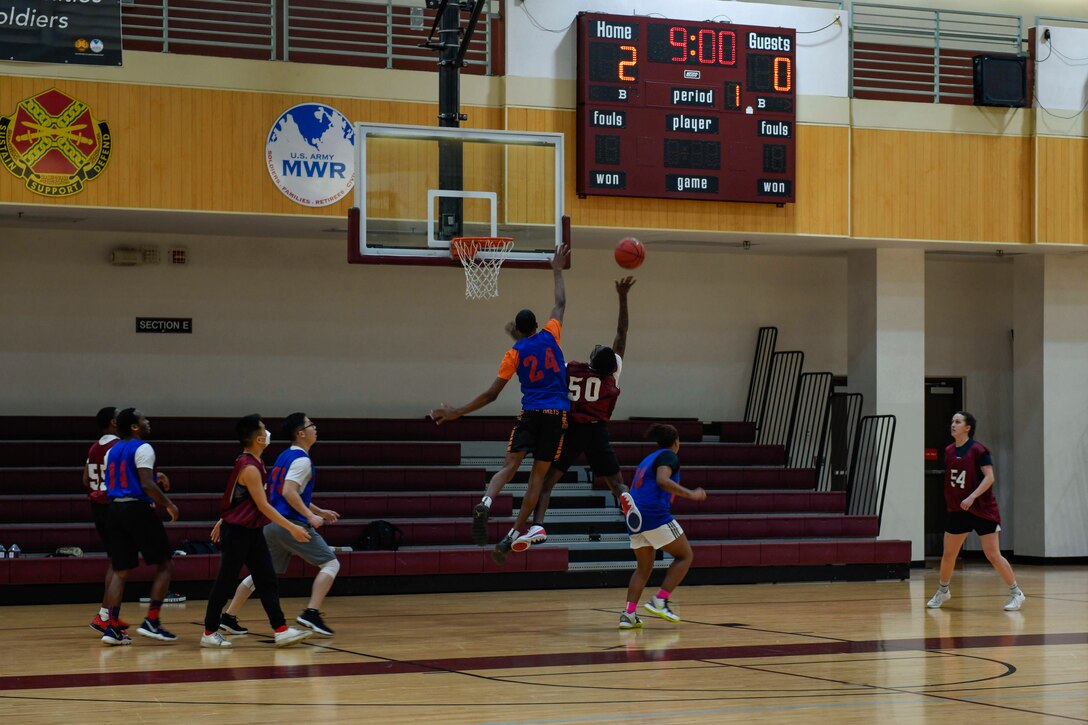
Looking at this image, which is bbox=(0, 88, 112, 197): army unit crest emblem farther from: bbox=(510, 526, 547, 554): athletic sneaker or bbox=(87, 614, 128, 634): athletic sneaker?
bbox=(510, 526, 547, 554): athletic sneaker

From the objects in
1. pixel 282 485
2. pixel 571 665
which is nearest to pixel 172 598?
pixel 282 485

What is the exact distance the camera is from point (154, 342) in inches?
632

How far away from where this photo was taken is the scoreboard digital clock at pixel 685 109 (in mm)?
14180

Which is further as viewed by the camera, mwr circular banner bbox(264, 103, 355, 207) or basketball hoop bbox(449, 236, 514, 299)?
mwr circular banner bbox(264, 103, 355, 207)

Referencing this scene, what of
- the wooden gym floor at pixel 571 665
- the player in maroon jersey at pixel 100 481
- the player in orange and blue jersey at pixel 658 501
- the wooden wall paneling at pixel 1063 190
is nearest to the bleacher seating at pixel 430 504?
the wooden gym floor at pixel 571 665

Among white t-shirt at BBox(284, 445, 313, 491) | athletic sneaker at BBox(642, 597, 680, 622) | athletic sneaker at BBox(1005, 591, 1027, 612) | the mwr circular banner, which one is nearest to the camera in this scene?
white t-shirt at BBox(284, 445, 313, 491)

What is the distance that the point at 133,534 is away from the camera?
10070 mm

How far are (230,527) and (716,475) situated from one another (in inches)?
320

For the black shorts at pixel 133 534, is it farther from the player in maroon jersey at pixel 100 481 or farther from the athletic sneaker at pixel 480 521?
the athletic sneaker at pixel 480 521

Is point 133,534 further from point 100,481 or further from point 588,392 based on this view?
point 588,392

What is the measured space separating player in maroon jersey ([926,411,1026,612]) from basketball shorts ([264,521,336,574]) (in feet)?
19.1

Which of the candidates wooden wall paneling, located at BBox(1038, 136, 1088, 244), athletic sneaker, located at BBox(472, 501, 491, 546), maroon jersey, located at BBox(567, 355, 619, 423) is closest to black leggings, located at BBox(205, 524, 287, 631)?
athletic sneaker, located at BBox(472, 501, 491, 546)

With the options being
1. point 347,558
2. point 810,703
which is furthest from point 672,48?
point 810,703

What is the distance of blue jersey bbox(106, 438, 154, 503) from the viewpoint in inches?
392
